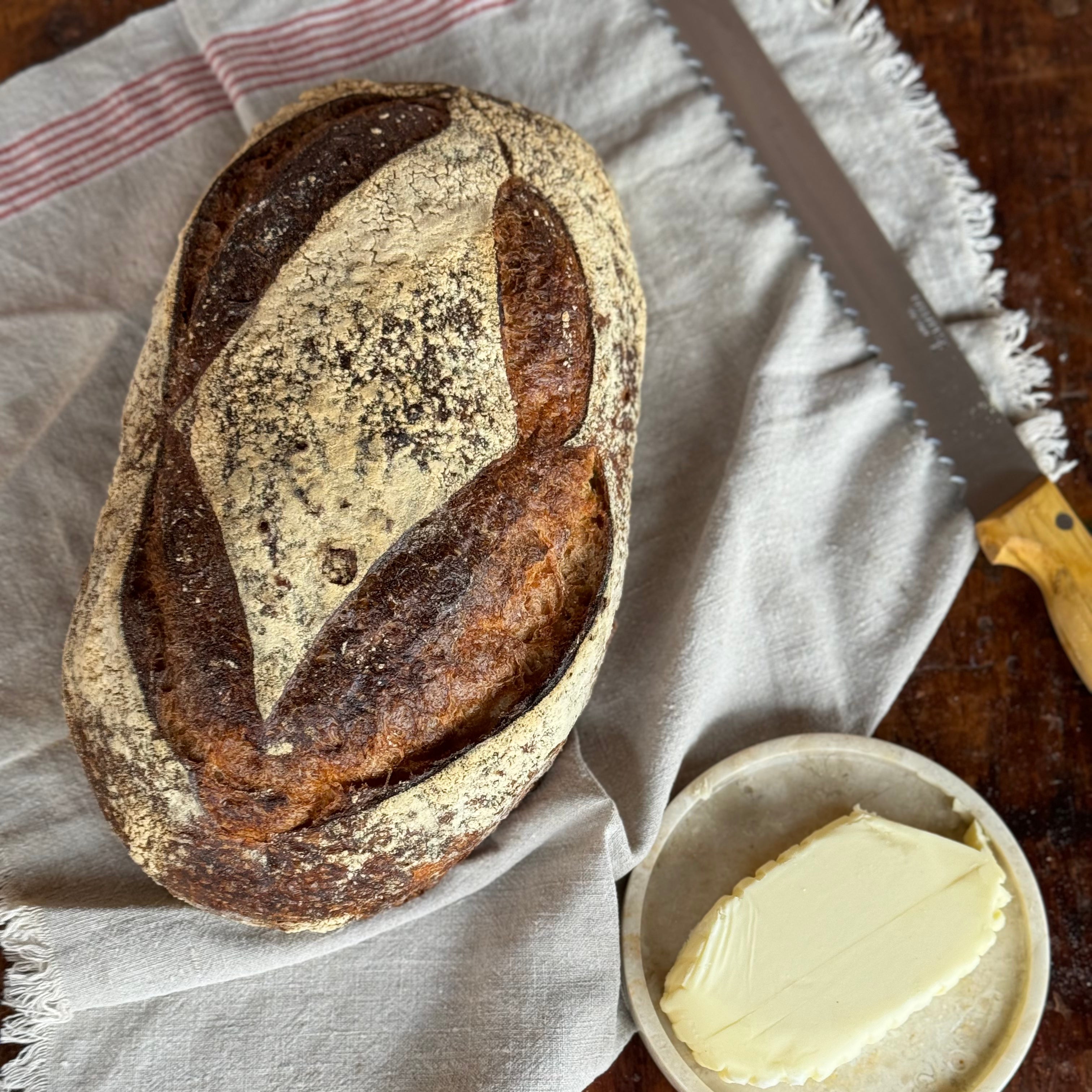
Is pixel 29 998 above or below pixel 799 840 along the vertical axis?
above

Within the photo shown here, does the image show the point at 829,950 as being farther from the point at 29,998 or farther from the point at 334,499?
the point at 29,998

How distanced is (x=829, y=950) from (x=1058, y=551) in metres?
0.72

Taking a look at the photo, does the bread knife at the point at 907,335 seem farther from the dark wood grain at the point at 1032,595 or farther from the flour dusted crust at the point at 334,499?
the flour dusted crust at the point at 334,499

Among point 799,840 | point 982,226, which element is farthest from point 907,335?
point 799,840

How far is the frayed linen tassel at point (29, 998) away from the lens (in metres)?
1.48

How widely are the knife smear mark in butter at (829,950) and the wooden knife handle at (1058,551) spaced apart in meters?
0.38

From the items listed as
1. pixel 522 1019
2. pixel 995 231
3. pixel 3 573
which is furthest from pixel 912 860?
pixel 3 573

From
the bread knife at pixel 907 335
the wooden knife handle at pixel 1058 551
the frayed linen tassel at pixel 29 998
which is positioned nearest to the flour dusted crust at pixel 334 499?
the frayed linen tassel at pixel 29 998

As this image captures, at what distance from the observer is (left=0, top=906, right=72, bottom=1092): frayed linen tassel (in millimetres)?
1481

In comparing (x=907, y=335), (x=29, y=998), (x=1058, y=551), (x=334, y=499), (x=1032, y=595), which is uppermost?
(x=334, y=499)

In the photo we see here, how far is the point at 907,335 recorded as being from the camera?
178 centimetres

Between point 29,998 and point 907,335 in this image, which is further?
point 907,335

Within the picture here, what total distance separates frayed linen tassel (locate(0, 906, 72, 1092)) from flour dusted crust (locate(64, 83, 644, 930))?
243 millimetres

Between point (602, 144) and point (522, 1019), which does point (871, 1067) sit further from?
point (602, 144)
